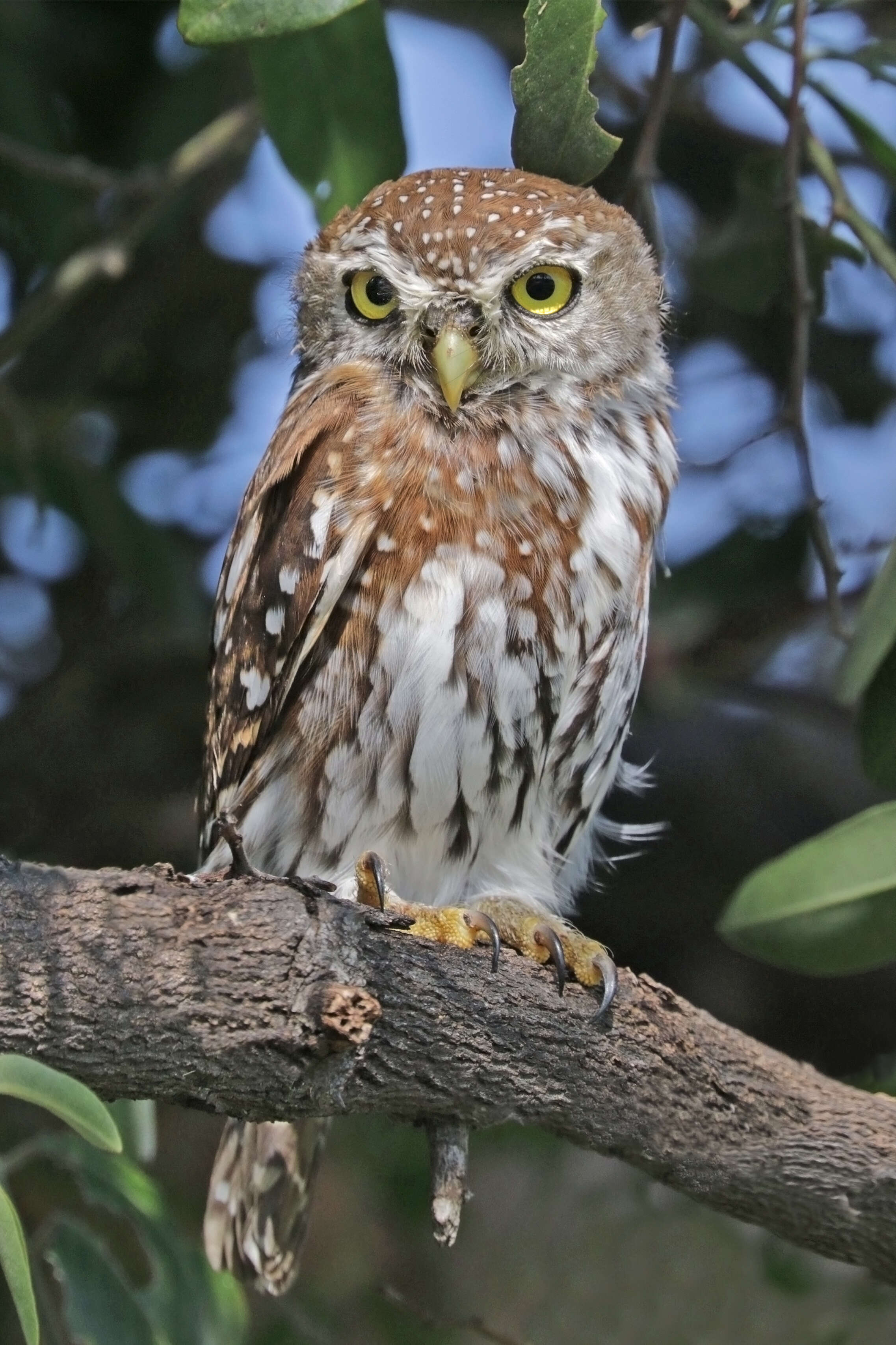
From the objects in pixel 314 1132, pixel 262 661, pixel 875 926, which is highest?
pixel 262 661

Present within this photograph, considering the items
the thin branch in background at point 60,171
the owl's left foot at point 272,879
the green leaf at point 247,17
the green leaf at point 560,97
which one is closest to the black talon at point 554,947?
the owl's left foot at point 272,879

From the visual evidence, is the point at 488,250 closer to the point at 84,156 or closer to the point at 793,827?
the point at 84,156

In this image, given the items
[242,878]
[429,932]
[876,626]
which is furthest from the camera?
[876,626]

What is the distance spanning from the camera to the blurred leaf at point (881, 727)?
2566 mm

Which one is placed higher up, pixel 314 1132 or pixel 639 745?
pixel 639 745

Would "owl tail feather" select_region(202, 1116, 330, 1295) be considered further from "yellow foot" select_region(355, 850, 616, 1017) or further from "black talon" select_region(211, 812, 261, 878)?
"black talon" select_region(211, 812, 261, 878)

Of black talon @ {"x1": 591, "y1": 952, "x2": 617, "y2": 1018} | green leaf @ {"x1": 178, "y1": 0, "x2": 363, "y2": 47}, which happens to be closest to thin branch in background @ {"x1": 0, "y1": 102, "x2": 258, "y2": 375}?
green leaf @ {"x1": 178, "y1": 0, "x2": 363, "y2": 47}

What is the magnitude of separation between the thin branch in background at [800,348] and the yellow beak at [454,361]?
24.1 inches

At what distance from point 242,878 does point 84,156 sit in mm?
2465

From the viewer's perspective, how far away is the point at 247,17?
78.8 inches

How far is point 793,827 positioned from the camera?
12.6ft

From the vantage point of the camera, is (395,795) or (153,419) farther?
(153,419)

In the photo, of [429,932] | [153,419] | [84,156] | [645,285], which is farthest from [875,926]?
[84,156]

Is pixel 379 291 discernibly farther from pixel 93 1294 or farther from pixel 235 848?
pixel 93 1294
